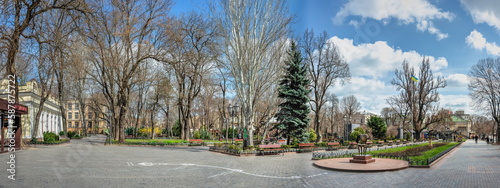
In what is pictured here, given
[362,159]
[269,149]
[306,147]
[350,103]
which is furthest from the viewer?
[350,103]

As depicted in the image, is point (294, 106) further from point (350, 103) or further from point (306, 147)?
point (350, 103)

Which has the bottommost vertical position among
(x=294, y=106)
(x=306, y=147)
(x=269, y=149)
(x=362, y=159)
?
(x=306, y=147)

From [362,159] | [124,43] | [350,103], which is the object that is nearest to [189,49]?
[124,43]

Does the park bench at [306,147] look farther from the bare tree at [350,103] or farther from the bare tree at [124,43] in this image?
the bare tree at [350,103]

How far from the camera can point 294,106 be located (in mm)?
25812

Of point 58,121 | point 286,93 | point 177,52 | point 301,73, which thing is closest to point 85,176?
point 286,93

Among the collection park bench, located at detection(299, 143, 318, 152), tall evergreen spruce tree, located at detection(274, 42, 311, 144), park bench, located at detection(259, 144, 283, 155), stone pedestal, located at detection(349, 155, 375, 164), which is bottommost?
park bench, located at detection(299, 143, 318, 152)

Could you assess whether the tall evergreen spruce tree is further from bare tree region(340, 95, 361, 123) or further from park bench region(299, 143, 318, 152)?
bare tree region(340, 95, 361, 123)

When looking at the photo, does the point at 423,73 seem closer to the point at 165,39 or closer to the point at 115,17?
the point at 165,39

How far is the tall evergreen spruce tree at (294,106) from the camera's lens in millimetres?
25344

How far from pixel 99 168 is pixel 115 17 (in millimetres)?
17736

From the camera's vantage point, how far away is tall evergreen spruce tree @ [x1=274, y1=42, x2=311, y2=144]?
2534cm

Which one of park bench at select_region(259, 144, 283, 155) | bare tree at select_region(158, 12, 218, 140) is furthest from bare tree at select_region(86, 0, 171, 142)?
park bench at select_region(259, 144, 283, 155)

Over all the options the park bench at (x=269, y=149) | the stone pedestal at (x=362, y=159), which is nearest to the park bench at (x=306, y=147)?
the park bench at (x=269, y=149)
